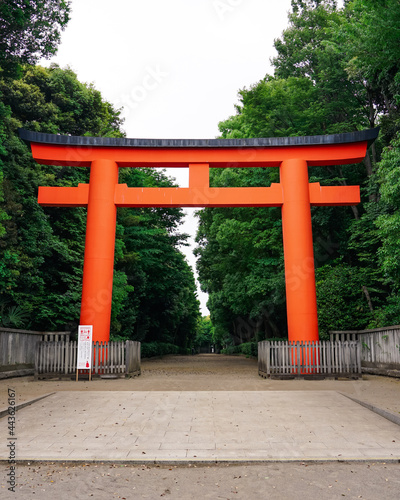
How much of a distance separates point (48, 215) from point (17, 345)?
723cm

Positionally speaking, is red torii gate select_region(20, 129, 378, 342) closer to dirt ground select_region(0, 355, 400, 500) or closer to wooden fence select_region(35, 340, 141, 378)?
wooden fence select_region(35, 340, 141, 378)

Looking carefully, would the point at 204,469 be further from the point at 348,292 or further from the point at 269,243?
the point at 269,243

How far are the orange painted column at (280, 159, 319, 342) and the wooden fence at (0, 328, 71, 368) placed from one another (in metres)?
8.12

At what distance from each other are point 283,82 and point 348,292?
12.6m

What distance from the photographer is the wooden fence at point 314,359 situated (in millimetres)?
14086

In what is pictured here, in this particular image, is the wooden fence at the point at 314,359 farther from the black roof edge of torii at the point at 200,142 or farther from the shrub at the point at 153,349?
the shrub at the point at 153,349

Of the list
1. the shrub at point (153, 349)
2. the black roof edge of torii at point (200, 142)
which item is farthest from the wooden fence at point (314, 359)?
the shrub at point (153, 349)

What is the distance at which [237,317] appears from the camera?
41.9 m

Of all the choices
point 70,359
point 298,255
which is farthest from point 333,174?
point 70,359

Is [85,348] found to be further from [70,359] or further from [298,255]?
[298,255]

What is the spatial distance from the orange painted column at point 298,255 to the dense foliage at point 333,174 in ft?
8.08

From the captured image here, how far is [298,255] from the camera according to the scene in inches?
610

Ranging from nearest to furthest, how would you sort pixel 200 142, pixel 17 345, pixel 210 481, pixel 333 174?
pixel 210 481, pixel 17 345, pixel 200 142, pixel 333 174

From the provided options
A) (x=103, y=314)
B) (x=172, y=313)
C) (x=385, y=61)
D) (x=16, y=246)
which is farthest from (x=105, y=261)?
(x=172, y=313)
